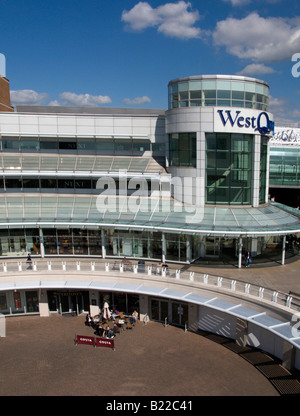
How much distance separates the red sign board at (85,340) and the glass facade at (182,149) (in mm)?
16401

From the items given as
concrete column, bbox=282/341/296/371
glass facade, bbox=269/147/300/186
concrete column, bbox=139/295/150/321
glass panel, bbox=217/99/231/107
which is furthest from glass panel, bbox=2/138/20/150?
glass facade, bbox=269/147/300/186

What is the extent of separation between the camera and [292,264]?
1019 inches

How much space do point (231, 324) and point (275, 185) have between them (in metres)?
35.0

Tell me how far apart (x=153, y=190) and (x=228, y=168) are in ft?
23.8

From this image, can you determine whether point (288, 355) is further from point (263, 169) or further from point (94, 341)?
point (263, 169)

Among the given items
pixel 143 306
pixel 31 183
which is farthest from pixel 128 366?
pixel 31 183

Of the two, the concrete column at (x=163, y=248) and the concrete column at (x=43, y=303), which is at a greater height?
the concrete column at (x=163, y=248)

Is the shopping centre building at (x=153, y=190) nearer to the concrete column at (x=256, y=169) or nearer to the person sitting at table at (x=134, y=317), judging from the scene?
the concrete column at (x=256, y=169)

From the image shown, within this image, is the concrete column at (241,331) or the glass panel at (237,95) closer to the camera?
the concrete column at (241,331)

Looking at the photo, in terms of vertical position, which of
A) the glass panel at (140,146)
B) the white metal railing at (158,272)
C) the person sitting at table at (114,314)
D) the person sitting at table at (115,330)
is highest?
the glass panel at (140,146)

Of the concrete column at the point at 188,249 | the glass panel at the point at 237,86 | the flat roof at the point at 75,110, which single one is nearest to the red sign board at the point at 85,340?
the concrete column at the point at 188,249

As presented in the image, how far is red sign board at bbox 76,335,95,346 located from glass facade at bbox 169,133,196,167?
53.8ft

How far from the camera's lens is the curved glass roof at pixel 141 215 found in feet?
83.3

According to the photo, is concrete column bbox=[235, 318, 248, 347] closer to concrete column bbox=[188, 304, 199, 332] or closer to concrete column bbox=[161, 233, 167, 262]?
concrete column bbox=[188, 304, 199, 332]
